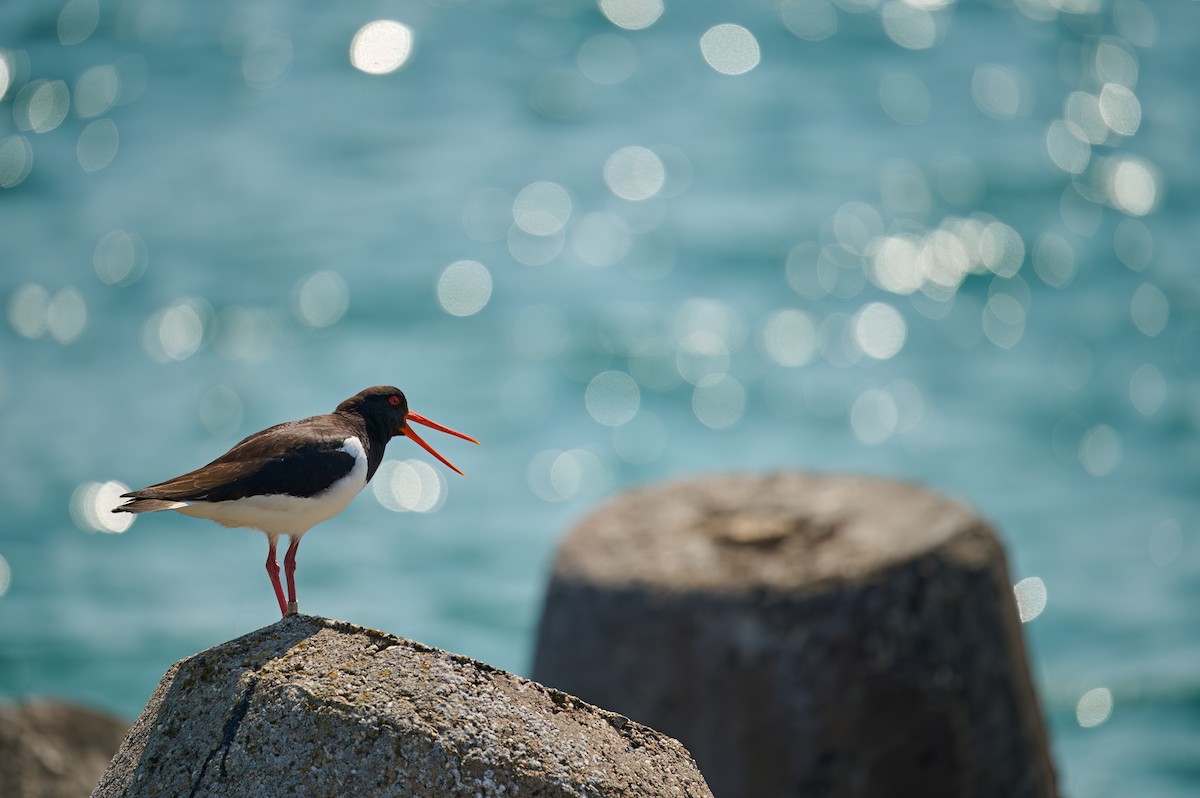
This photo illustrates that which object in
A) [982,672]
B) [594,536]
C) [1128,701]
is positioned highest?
[594,536]

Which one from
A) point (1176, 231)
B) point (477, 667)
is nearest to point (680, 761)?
point (477, 667)

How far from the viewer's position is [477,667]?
4.21 m

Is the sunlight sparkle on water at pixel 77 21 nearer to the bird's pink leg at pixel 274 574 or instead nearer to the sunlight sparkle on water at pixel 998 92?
the sunlight sparkle on water at pixel 998 92

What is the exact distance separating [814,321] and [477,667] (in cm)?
1418

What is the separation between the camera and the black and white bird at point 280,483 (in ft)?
14.8

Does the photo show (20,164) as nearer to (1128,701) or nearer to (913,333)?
(913,333)

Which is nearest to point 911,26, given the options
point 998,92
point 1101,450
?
point 998,92

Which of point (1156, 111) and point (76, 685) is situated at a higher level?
point (1156, 111)

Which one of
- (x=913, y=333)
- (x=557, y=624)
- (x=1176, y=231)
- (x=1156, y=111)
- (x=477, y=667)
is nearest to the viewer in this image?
(x=477, y=667)

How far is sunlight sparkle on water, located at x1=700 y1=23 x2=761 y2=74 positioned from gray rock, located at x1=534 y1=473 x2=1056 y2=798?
578 inches

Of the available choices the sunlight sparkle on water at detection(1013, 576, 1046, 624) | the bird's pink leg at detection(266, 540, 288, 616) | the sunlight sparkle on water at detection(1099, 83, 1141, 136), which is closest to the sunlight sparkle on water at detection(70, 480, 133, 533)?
the sunlight sparkle on water at detection(1013, 576, 1046, 624)

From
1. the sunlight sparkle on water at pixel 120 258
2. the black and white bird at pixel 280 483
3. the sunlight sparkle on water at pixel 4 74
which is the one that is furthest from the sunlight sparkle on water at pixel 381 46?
the black and white bird at pixel 280 483

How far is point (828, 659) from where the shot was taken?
7.68m

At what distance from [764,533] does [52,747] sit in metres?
3.88
